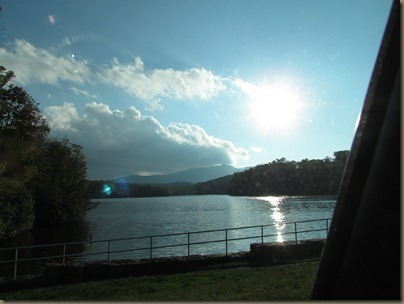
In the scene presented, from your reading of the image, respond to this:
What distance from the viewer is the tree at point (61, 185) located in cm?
4353

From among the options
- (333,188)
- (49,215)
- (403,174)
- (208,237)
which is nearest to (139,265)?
(403,174)

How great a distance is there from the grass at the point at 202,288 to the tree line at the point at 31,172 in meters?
10.3

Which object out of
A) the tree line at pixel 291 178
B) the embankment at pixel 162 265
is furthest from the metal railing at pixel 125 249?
the tree line at pixel 291 178

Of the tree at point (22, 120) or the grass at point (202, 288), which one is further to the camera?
the tree at point (22, 120)

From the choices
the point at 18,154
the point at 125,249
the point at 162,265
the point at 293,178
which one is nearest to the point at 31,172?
the point at 18,154

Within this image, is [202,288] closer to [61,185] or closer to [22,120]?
[22,120]

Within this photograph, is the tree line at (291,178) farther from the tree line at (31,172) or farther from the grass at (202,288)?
the grass at (202,288)

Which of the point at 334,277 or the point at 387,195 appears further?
the point at 334,277

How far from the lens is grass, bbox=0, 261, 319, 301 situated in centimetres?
688

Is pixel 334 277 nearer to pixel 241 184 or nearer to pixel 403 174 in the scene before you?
pixel 403 174

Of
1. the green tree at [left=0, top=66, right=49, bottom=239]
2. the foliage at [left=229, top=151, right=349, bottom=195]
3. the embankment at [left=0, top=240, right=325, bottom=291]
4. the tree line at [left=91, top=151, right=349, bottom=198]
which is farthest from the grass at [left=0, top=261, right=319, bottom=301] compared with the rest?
the foliage at [left=229, top=151, right=349, bottom=195]

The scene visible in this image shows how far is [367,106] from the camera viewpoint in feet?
6.99

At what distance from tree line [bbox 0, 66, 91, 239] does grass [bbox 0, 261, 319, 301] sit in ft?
33.9

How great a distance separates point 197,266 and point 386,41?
34.1ft
